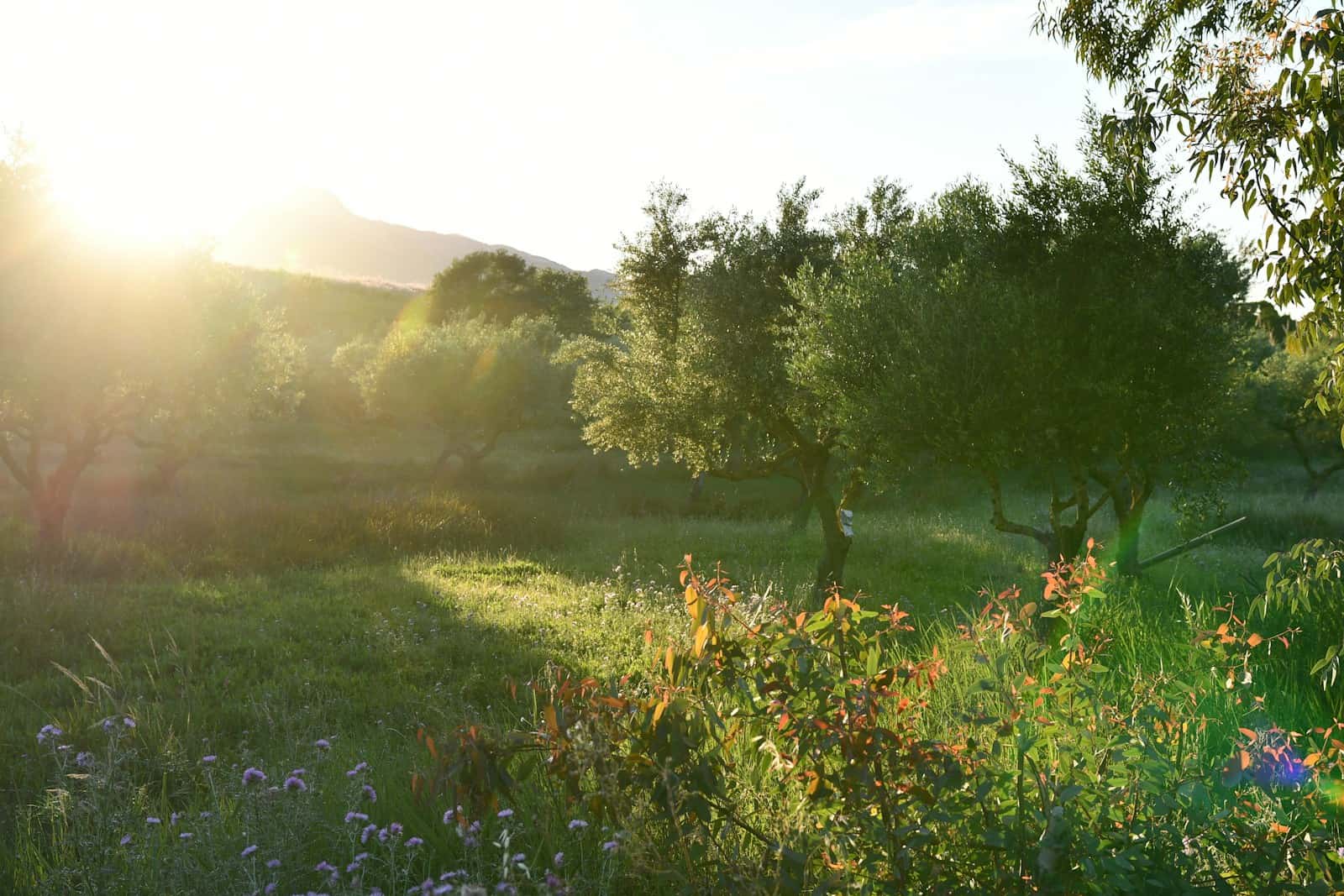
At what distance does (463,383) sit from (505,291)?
110 ft

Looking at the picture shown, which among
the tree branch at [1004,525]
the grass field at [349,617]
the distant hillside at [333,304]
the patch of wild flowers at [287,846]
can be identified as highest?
the distant hillside at [333,304]

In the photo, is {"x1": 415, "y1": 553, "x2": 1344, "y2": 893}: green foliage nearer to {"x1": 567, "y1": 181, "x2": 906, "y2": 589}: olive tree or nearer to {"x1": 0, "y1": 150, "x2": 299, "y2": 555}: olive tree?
{"x1": 567, "y1": 181, "x2": 906, "y2": 589}: olive tree

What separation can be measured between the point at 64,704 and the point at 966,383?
11.4 meters

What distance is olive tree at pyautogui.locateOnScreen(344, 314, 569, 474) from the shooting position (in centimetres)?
3859

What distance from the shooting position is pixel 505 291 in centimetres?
7050

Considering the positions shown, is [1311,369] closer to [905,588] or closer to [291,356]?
[905,588]

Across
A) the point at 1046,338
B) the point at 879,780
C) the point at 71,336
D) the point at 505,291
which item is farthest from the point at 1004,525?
the point at 505,291

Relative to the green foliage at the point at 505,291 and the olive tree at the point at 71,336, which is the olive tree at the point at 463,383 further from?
the green foliage at the point at 505,291

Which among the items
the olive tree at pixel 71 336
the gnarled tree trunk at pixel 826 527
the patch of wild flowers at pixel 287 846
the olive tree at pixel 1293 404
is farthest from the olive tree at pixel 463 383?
the patch of wild flowers at pixel 287 846

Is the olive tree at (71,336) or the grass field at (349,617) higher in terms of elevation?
the olive tree at (71,336)

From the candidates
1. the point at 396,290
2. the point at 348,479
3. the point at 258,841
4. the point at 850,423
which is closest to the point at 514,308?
the point at 348,479

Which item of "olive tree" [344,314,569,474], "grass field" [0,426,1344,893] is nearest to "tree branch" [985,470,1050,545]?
"grass field" [0,426,1344,893]

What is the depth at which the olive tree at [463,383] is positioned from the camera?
38.6 metres

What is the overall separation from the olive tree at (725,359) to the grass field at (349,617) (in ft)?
7.45
